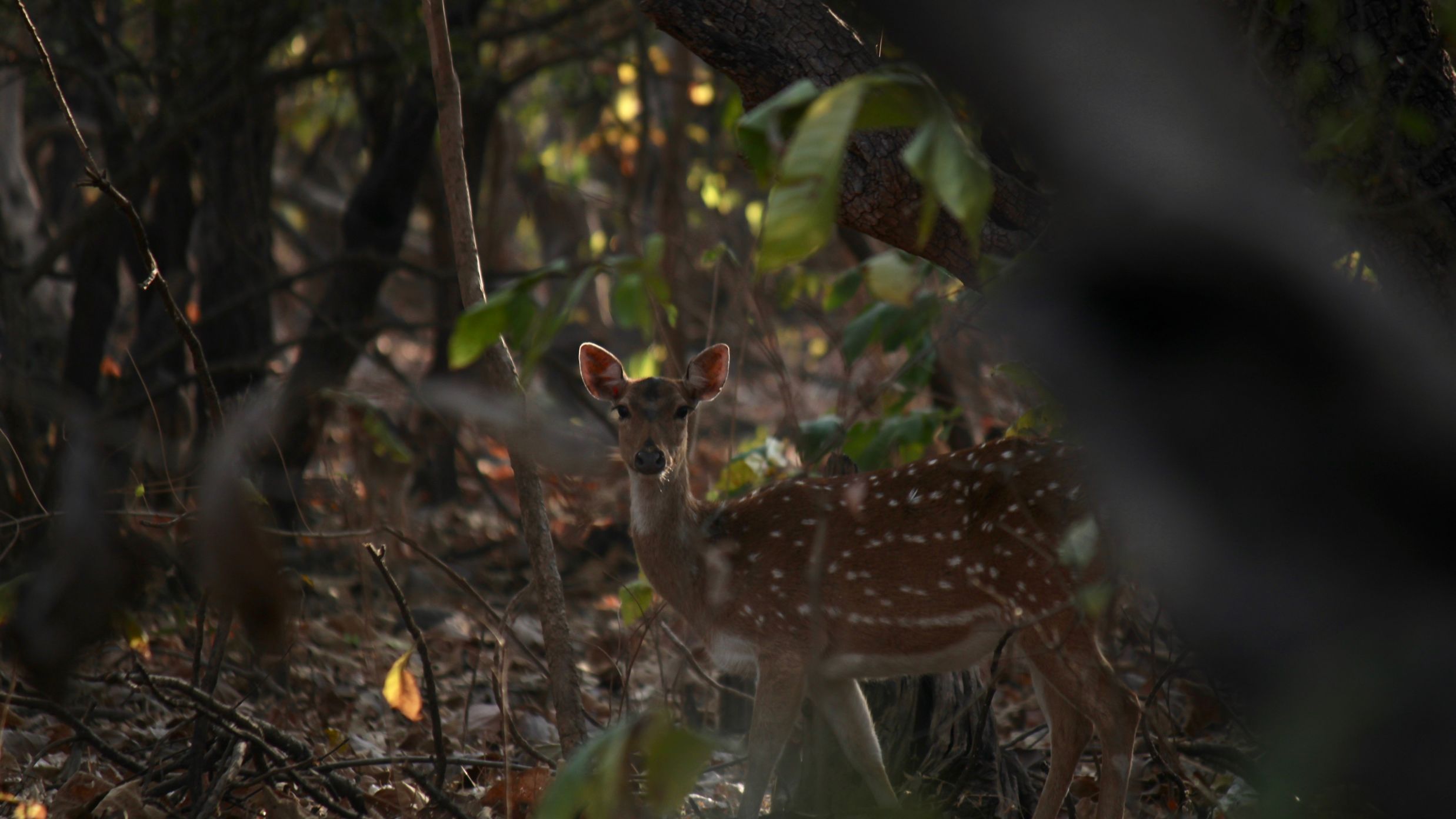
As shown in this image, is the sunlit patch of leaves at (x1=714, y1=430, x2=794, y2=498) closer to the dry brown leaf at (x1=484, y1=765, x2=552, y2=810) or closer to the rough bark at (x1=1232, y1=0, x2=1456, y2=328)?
the dry brown leaf at (x1=484, y1=765, x2=552, y2=810)

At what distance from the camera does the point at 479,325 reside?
190 cm

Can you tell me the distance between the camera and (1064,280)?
158 centimetres

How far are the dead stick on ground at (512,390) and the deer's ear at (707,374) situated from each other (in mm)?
1254

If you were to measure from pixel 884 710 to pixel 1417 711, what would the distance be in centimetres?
364

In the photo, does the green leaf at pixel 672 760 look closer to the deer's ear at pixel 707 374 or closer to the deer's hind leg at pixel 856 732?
the deer's hind leg at pixel 856 732

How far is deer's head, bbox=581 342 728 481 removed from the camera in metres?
4.74

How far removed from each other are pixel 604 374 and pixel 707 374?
1.36 feet

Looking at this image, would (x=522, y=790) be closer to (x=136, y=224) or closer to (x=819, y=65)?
(x=136, y=224)

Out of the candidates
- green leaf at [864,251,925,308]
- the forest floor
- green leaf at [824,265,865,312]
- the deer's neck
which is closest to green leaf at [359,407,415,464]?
the forest floor

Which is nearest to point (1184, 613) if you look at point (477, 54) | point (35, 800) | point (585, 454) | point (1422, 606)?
point (1422, 606)

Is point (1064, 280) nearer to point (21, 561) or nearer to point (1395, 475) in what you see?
point (1395, 475)

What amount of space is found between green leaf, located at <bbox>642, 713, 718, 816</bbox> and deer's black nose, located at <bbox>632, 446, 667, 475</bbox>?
9.74 feet

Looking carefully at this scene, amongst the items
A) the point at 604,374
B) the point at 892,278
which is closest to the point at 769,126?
the point at 892,278

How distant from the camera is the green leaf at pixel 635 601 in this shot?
462cm
